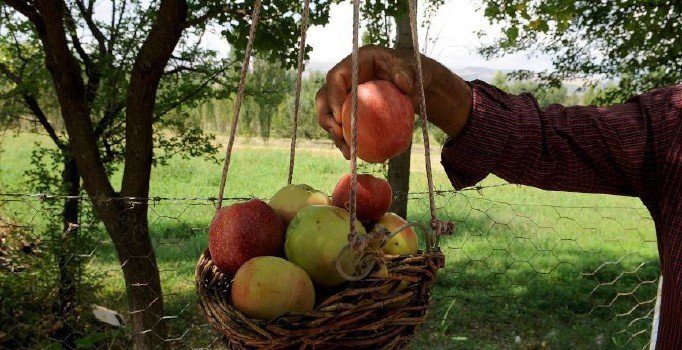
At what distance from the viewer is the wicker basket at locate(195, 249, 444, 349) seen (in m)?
0.76

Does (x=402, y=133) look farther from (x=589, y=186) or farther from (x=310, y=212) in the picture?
(x=589, y=186)

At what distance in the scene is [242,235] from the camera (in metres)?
0.91

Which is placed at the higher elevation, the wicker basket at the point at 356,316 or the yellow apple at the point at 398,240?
the yellow apple at the point at 398,240

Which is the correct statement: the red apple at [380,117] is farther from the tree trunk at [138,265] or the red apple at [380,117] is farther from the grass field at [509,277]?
the tree trunk at [138,265]

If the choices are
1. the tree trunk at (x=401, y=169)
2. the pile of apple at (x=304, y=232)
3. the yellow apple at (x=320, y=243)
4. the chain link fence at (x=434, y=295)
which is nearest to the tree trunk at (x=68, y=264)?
the chain link fence at (x=434, y=295)

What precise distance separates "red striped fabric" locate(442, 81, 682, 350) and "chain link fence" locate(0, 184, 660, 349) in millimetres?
1005

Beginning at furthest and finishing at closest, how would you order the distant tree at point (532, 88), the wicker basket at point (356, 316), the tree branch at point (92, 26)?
the distant tree at point (532, 88) → the tree branch at point (92, 26) → the wicker basket at point (356, 316)

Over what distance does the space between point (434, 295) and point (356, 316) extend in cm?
340

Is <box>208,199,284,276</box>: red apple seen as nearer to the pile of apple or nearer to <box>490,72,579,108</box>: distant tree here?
the pile of apple

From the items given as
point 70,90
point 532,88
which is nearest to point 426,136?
point 70,90

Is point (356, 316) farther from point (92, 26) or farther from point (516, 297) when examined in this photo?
point (516, 297)

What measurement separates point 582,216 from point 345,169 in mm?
4629

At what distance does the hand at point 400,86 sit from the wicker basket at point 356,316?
9.7 inches

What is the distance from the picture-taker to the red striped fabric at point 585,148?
3.78 ft
